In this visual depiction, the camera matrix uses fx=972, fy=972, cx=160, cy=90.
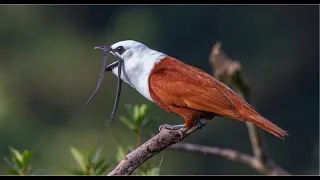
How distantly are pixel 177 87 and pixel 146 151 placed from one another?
261mm

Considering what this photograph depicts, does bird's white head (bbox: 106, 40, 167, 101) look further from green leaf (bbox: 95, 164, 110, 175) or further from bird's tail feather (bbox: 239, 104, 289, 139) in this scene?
green leaf (bbox: 95, 164, 110, 175)

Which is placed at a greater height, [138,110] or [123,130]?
[138,110]

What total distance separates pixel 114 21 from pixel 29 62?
1499mm

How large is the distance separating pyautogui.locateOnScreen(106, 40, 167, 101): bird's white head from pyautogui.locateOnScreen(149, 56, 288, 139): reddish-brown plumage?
0.03 metres

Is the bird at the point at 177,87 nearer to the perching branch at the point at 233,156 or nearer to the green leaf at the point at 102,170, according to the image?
the green leaf at the point at 102,170

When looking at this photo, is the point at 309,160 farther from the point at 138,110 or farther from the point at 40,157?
the point at 138,110

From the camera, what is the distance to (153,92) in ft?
9.09

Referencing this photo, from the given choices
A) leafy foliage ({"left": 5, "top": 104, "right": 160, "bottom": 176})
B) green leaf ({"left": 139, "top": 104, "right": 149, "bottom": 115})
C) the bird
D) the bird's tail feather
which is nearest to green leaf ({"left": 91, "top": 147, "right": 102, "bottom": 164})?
leafy foliage ({"left": 5, "top": 104, "right": 160, "bottom": 176})

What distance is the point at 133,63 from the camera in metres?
2.74

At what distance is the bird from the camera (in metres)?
2.74

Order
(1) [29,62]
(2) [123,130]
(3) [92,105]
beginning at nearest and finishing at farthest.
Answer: (2) [123,130] → (3) [92,105] → (1) [29,62]

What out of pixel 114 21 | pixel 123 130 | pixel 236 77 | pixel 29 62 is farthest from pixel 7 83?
pixel 236 77

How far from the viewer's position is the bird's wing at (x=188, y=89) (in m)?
2.77

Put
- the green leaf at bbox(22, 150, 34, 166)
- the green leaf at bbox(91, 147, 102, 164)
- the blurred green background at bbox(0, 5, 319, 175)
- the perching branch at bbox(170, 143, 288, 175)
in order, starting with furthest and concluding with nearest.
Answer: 1. the blurred green background at bbox(0, 5, 319, 175)
2. the perching branch at bbox(170, 143, 288, 175)
3. the green leaf at bbox(91, 147, 102, 164)
4. the green leaf at bbox(22, 150, 34, 166)
